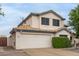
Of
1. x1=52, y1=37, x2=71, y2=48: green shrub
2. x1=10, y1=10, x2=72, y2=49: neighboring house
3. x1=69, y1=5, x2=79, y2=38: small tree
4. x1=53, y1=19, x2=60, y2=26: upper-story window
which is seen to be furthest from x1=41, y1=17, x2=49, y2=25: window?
x1=69, y1=5, x2=79, y2=38: small tree

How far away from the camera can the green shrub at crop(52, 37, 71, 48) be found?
1319cm

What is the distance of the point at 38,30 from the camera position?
13180 mm

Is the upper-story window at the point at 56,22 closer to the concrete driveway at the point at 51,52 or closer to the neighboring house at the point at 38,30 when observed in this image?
the neighboring house at the point at 38,30

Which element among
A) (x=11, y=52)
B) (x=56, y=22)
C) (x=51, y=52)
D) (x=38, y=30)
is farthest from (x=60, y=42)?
(x=11, y=52)

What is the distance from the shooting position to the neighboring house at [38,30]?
13.1m

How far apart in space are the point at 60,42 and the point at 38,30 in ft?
3.28

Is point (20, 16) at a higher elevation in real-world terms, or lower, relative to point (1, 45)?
higher

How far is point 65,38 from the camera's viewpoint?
13.3 metres

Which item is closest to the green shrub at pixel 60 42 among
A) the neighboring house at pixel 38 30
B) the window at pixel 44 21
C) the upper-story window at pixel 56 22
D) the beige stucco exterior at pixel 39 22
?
the neighboring house at pixel 38 30

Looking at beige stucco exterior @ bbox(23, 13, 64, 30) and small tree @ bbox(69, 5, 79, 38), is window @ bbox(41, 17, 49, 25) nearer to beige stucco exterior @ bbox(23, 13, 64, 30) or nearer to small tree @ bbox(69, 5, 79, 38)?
beige stucco exterior @ bbox(23, 13, 64, 30)

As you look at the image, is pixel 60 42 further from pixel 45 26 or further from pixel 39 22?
pixel 39 22

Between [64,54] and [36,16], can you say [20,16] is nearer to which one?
[36,16]

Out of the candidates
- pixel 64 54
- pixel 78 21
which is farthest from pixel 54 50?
pixel 78 21

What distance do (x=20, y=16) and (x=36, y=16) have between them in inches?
26.3
